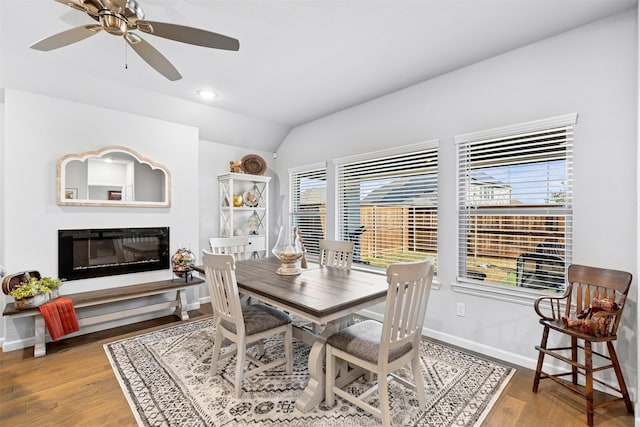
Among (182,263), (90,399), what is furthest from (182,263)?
(90,399)

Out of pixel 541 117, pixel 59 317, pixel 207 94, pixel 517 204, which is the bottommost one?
pixel 59 317

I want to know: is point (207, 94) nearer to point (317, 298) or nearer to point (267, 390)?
point (317, 298)

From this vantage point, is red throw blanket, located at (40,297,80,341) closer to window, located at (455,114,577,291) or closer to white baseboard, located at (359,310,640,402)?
white baseboard, located at (359,310,640,402)

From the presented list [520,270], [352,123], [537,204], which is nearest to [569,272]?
[520,270]

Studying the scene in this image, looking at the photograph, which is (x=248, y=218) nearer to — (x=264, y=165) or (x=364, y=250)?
(x=264, y=165)

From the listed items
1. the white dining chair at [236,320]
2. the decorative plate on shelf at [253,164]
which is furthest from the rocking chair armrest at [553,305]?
the decorative plate on shelf at [253,164]

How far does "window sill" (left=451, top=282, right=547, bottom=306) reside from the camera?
2513 millimetres

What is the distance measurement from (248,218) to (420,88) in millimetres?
3071

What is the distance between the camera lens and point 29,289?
277cm

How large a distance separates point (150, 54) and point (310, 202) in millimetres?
2958

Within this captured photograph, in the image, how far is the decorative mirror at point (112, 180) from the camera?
319 cm

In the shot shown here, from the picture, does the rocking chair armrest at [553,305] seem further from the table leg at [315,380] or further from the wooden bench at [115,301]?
the wooden bench at [115,301]

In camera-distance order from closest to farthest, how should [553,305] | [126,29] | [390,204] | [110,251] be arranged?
[126,29] → [553,305] → [110,251] → [390,204]

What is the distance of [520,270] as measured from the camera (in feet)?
8.52
